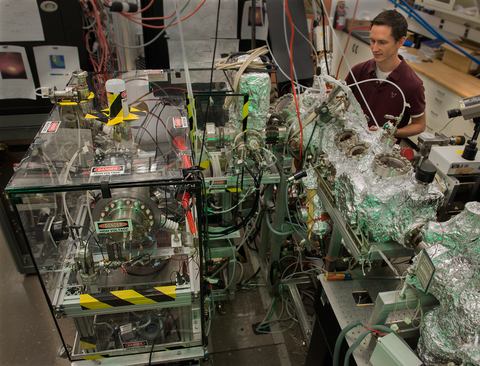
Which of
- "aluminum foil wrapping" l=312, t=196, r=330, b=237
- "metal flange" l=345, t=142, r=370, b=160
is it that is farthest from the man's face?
"aluminum foil wrapping" l=312, t=196, r=330, b=237

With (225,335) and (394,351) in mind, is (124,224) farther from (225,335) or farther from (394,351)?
(225,335)

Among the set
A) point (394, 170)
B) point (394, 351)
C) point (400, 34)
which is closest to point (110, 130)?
point (394, 170)

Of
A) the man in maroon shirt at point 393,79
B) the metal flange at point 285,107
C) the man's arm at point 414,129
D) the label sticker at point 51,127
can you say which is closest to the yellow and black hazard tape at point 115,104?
the label sticker at point 51,127

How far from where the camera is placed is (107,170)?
113 cm

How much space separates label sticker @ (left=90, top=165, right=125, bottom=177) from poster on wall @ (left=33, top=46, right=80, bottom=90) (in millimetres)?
1171

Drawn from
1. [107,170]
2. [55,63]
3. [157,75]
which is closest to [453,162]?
[107,170]

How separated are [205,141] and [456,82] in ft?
9.07

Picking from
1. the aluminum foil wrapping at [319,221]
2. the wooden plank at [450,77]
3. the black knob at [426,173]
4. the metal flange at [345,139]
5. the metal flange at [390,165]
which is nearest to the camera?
the black knob at [426,173]

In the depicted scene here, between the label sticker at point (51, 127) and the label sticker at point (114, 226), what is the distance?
1.44 ft

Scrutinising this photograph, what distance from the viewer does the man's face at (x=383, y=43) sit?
1.99 m

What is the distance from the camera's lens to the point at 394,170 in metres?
1.16

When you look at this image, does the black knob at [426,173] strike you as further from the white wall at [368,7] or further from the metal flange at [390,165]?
the white wall at [368,7]

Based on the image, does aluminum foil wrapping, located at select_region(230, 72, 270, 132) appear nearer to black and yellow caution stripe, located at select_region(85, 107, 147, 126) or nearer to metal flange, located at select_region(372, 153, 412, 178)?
black and yellow caution stripe, located at select_region(85, 107, 147, 126)

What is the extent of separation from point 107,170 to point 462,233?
1097 mm
